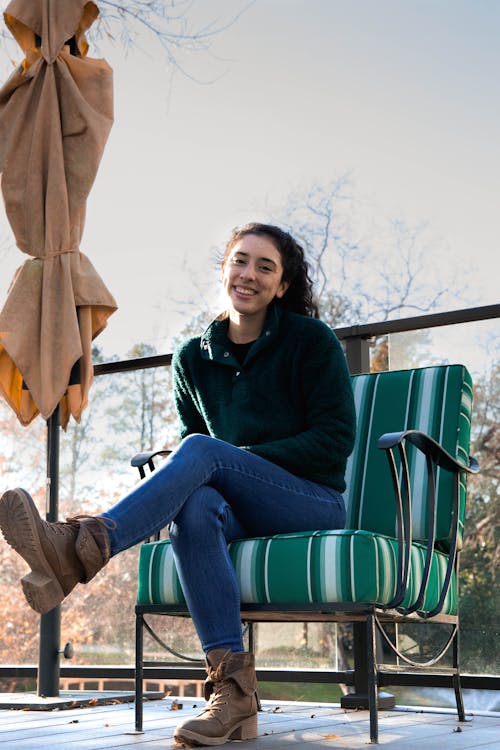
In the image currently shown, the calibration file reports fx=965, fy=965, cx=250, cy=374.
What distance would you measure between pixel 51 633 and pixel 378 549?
157 cm

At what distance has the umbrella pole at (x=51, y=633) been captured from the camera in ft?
9.94

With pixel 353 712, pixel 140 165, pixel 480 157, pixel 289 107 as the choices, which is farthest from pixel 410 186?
pixel 353 712

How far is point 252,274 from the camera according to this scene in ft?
7.54

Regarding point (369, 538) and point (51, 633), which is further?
point (51, 633)

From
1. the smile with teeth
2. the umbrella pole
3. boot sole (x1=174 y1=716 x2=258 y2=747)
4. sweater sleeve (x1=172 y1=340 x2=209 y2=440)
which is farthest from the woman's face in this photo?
the umbrella pole

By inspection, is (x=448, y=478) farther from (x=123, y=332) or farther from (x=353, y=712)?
(x=123, y=332)

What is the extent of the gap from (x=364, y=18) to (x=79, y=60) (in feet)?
31.6

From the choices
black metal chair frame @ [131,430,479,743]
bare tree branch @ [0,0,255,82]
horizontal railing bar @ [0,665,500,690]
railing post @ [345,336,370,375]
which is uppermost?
bare tree branch @ [0,0,255,82]

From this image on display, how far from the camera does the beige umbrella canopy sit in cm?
304

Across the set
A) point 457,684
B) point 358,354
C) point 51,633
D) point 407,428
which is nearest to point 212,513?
point 407,428

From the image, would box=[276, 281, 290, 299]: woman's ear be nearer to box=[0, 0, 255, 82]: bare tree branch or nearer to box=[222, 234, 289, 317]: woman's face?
box=[222, 234, 289, 317]: woman's face

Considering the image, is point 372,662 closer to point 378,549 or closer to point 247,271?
point 378,549

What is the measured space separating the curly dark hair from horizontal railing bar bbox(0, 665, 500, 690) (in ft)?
3.47

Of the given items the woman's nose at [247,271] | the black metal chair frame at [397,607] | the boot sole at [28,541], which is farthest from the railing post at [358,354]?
the boot sole at [28,541]
